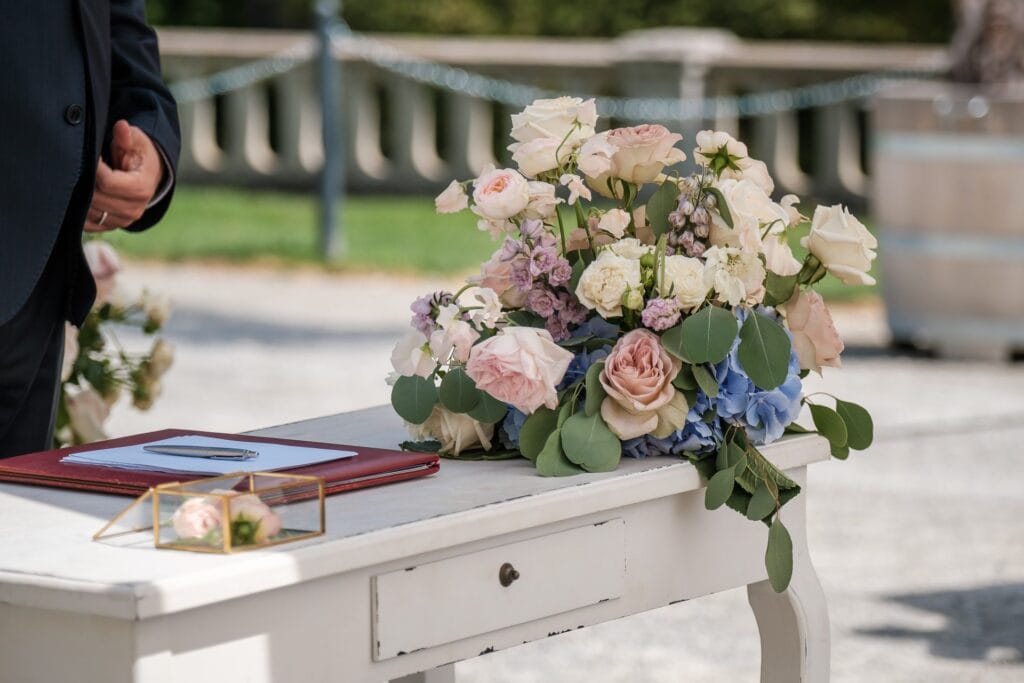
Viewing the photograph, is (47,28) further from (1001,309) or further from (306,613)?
(1001,309)

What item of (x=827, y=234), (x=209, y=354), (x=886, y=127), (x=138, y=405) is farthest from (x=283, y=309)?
(x=827, y=234)

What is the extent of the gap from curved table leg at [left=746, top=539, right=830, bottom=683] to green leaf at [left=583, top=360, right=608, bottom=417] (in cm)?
44

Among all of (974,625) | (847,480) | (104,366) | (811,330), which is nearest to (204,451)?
(811,330)

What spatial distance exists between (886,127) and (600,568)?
616cm

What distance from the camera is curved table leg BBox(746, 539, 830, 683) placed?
105 inches

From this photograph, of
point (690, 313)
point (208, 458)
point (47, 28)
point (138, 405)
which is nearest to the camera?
point (208, 458)

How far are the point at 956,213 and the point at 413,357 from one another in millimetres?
5971

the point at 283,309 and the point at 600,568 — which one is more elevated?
the point at 283,309

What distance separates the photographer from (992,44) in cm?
831

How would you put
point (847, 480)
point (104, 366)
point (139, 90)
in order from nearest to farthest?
A: point (139, 90) < point (104, 366) < point (847, 480)

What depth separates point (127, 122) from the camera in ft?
9.77

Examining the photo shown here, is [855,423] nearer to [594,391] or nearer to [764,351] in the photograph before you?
[764,351]

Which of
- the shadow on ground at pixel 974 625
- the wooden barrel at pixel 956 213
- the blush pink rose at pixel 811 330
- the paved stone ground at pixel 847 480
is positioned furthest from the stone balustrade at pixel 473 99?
the blush pink rose at pixel 811 330

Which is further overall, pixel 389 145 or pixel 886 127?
pixel 389 145
